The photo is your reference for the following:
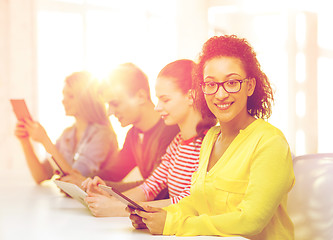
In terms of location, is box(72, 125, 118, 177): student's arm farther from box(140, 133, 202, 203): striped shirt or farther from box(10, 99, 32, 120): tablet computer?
box(140, 133, 202, 203): striped shirt

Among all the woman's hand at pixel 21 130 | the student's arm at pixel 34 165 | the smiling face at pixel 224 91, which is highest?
the smiling face at pixel 224 91

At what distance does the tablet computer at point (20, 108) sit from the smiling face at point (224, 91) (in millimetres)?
1224

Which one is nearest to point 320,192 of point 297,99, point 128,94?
point 128,94

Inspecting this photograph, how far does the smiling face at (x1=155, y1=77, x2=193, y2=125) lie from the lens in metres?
1.57

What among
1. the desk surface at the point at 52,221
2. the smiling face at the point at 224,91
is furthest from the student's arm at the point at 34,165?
the smiling face at the point at 224,91

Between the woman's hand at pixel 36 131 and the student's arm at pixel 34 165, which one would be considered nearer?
the woman's hand at pixel 36 131

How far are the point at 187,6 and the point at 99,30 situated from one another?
→ 92 cm

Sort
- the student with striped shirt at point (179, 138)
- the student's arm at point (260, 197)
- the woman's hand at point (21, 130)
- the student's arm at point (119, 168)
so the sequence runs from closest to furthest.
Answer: the student's arm at point (260, 197), the student with striped shirt at point (179, 138), the student's arm at point (119, 168), the woman's hand at point (21, 130)

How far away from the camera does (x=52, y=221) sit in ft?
4.67

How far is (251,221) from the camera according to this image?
3.44ft

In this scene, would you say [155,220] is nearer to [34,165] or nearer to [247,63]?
[247,63]

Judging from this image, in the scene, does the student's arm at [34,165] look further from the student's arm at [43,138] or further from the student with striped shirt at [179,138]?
the student with striped shirt at [179,138]

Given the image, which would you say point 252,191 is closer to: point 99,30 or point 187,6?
point 99,30

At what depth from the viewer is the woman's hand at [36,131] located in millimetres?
2229
